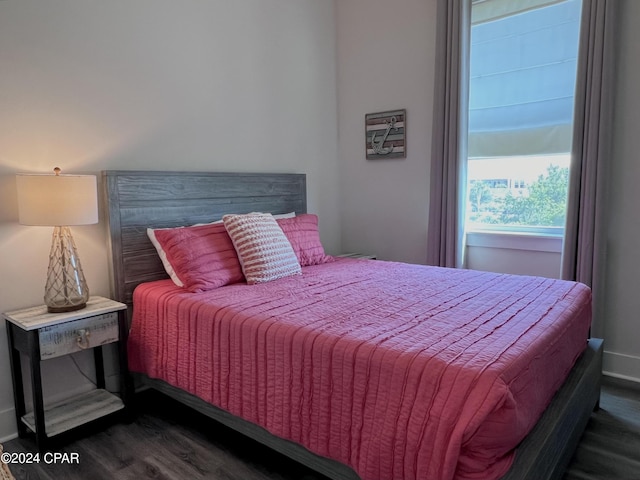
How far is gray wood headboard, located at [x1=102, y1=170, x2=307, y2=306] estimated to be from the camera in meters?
2.46

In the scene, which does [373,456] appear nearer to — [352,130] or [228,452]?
[228,452]

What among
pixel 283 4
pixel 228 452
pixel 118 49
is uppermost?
pixel 283 4

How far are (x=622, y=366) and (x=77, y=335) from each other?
3093 mm

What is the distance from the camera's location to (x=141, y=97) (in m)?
2.62

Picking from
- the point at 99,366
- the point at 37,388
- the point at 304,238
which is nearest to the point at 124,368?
the point at 99,366

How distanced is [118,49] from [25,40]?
46cm

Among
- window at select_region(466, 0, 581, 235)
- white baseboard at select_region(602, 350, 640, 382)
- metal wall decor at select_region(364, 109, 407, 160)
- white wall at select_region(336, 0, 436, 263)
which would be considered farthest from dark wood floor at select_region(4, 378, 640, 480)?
metal wall decor at select_region(364, 109, 407, 160)

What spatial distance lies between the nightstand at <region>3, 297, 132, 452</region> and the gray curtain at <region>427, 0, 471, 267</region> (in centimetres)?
221

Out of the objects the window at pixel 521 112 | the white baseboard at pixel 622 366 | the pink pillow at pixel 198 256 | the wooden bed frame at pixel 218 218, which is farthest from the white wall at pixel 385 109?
the pink pillow at pixel 198 256

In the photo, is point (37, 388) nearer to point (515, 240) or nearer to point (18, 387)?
point (18, 387)

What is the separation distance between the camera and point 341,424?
1.52m

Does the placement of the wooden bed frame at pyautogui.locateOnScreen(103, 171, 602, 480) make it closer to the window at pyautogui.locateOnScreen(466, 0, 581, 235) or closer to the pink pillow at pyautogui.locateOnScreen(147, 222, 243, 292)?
the pink pillow at pyautogui.locateOnScreen(147, 222, 243, 292)

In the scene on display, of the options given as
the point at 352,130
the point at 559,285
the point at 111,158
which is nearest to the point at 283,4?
the point at 352,130

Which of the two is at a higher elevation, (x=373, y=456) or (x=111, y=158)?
(x=111, y=158)
